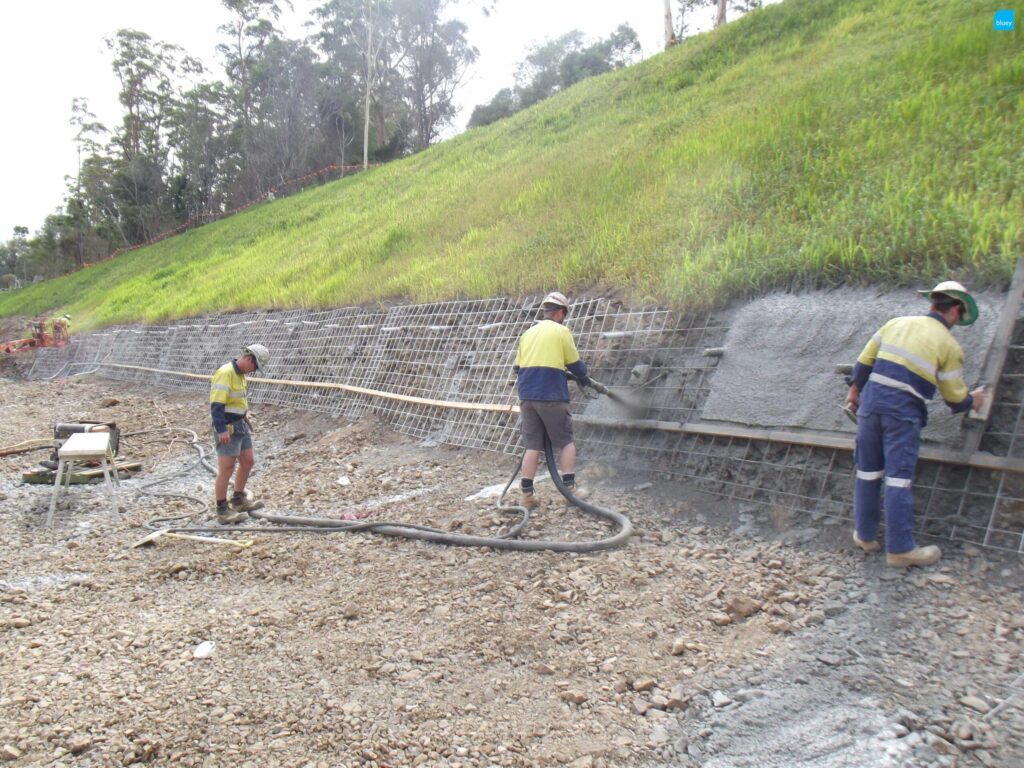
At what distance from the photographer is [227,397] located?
554cm

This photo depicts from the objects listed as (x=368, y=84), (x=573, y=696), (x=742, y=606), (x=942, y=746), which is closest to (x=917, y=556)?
(x=742, y=606)

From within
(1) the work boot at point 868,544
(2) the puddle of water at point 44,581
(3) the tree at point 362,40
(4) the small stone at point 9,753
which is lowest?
(2) the puddle of water at point 44,581

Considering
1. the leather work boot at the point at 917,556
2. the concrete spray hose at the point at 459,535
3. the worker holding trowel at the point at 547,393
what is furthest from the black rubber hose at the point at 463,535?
the leather work boot at the point at 917,556

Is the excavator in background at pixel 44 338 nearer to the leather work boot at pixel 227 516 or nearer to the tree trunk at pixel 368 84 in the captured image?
the leather work boot at pixel 227 516

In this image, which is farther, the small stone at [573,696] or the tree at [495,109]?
the tree at [495,109]

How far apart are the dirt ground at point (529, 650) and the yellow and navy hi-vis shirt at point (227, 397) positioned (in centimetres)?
106

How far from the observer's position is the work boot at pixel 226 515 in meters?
5.50

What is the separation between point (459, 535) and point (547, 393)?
1.16m

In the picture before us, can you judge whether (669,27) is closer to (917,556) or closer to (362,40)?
(917,556)

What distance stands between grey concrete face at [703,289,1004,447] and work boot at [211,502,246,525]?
3.70 meters

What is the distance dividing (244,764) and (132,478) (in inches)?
230

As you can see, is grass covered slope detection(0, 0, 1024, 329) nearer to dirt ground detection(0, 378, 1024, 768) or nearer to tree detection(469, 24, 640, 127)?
dirt ground detection(0, 378, 1024, 768)

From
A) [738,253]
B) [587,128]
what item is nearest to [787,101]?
[738,253]

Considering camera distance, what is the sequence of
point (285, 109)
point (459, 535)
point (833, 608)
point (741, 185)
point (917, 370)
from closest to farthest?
point (833, 608) < point (917, 370) < point (459, 535) < point (741, 185) < point (285, 109)
